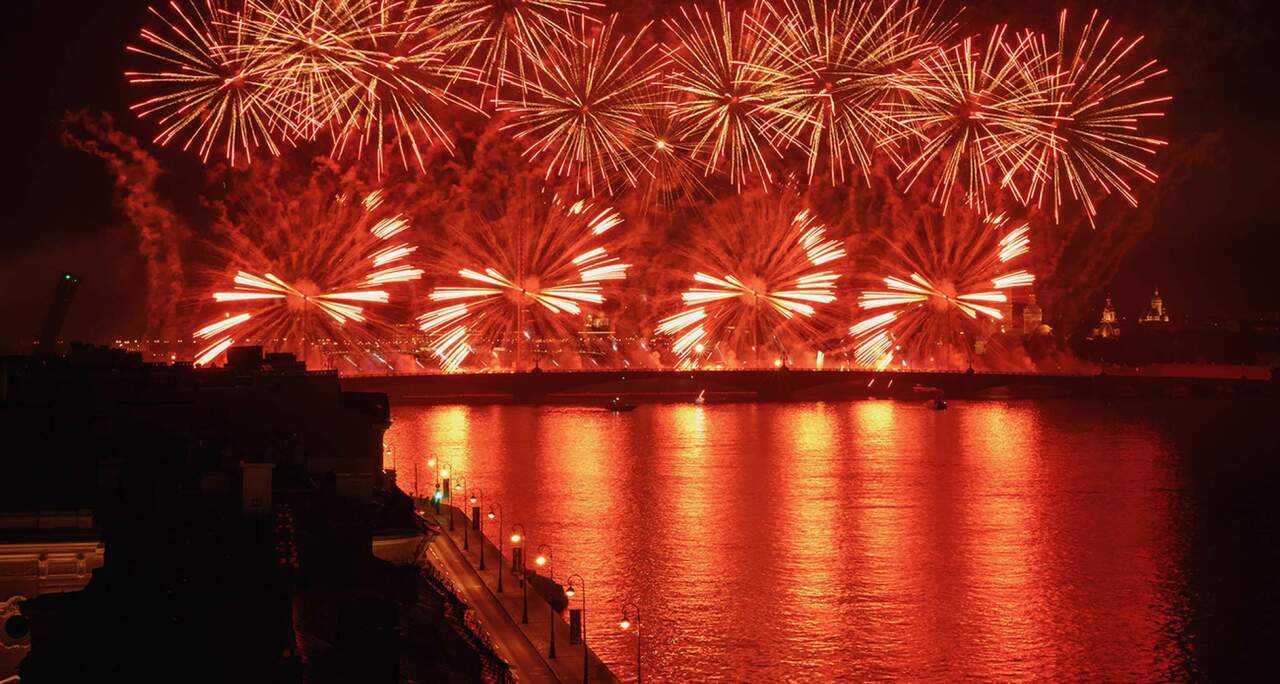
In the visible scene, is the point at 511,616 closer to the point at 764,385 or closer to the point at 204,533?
the point at 204,533

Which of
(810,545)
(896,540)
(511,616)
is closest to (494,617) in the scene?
(511,616)

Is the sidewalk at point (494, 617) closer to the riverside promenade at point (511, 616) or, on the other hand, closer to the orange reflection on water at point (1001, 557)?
the riverside promenade at point (511, 616)

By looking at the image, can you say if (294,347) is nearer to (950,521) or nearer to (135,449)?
(950,521)

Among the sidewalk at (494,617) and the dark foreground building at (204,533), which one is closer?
the dark foreground building at (204,533)

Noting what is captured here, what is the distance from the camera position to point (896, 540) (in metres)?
43.4

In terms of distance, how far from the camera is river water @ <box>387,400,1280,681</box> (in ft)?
99.9

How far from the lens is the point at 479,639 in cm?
2250

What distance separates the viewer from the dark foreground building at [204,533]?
47.5ft

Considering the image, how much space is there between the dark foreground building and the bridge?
53279mm

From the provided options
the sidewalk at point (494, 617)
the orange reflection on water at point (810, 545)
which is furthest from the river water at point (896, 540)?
the sidewalk at point (494, 617)

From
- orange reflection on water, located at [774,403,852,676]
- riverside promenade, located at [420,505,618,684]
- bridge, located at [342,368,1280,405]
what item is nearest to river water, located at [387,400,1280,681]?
orange reflection on water, located at [774,403,852,676]

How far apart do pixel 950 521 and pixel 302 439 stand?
81.5 feet

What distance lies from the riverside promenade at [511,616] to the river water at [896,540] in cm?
198

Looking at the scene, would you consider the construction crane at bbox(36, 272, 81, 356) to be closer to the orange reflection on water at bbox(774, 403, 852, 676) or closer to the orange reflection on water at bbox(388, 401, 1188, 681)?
the orange reflection on water at bbox(388, 401, 1188, 681)
